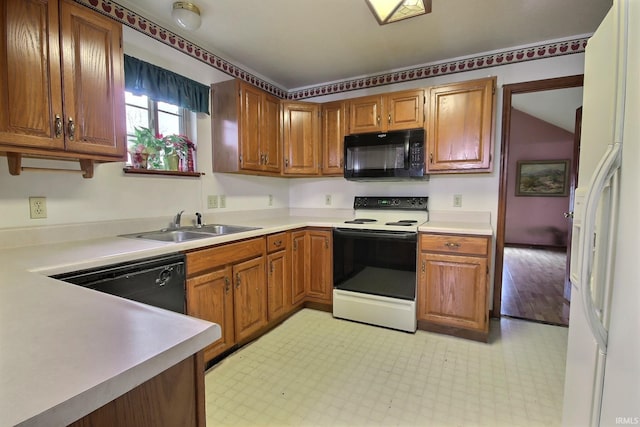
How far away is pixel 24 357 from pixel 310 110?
9.34 ft

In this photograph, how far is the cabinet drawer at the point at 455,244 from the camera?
87.9 inches

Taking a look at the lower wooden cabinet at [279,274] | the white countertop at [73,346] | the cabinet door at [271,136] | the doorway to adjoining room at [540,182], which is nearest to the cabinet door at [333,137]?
the cabinet door at [271,136]

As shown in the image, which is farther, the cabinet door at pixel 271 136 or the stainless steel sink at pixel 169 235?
the cabinet door at pixel 271 136

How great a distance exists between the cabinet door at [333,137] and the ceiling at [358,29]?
16.0 inches

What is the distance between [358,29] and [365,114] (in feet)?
2.40

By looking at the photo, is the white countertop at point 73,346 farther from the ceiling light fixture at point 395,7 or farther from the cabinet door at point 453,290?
the cabinet door at point 453,290

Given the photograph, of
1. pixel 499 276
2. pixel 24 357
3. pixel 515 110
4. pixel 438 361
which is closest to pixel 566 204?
pixel 515 110

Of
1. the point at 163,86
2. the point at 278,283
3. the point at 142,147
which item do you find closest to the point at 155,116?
the point at 163,86

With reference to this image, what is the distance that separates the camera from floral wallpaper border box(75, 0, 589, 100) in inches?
78.1

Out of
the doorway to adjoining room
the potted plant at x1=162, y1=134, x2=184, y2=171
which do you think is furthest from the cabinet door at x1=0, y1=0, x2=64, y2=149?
the doorway to adjoining room

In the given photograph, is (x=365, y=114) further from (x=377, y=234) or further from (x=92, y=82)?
(x=92, y=82)

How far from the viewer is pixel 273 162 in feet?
9.65

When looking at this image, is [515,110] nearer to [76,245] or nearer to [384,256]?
[384,256]

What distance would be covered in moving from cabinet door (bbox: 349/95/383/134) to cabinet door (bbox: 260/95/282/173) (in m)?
0.71
